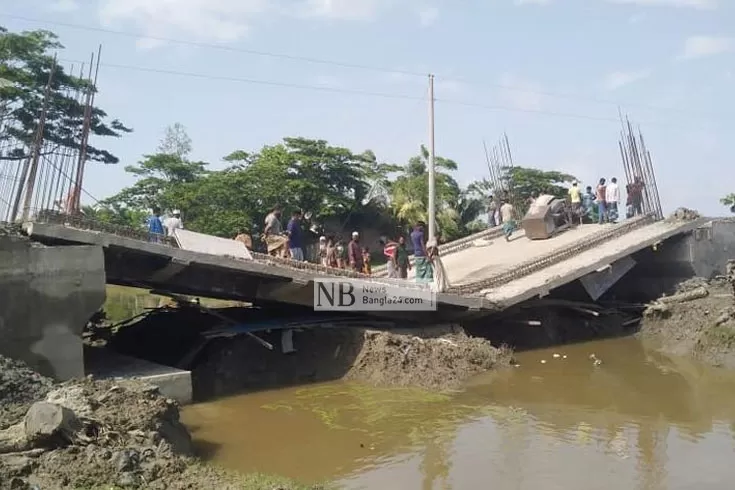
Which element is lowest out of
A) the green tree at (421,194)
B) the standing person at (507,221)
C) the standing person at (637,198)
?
the standing person at (507,221)

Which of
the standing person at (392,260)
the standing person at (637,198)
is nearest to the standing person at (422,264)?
the standing person at (392,260)

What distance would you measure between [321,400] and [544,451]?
12.8 feet

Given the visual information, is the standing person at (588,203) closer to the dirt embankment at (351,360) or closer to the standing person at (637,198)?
the standing person at (637,198)

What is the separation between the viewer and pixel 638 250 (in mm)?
16094

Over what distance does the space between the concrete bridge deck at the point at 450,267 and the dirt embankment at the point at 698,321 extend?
1455 millimetres

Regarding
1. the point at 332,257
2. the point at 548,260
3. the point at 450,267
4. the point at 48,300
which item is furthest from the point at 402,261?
the point at 48,300

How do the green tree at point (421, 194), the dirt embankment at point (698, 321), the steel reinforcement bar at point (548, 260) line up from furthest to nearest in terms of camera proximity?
the green tree at point (421, 194), the steel reinforcement bar at point (548, 260), the dirt embankment at point (698, 321)

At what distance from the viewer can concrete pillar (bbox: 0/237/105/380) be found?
909 centimetres

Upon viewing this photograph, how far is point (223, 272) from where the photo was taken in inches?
464

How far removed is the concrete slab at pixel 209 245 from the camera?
434 inches

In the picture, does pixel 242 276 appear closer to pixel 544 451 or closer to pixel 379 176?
pixel 544 451

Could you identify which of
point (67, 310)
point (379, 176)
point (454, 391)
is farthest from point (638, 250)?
point (379, 176)

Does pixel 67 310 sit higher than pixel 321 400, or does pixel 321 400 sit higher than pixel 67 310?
pixel 67 310

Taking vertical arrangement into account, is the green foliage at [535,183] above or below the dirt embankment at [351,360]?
above
